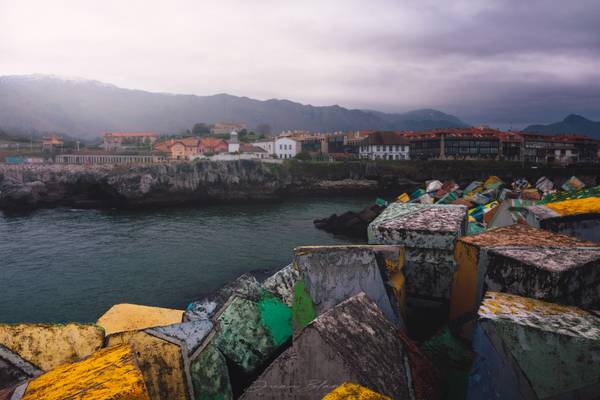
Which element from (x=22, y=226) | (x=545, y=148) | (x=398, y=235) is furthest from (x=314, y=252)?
(x=545, y=148)

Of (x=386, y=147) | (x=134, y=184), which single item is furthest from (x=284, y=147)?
(x=134, y=184)

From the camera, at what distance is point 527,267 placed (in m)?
2.83

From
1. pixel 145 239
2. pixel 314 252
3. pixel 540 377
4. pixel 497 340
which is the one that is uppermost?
pixel 314 252

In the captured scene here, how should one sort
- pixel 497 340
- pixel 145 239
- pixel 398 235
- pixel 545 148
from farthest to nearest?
pixel 545 148 < pixel 145 239 < pixel 398 235 < pixel 497 340

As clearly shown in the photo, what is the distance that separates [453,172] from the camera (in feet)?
208

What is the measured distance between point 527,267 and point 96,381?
317 cm

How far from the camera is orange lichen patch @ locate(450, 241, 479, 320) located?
3.55 metres

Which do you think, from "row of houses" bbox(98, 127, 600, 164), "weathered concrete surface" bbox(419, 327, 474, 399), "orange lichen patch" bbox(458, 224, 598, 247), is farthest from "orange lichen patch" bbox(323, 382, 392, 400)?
"row of houses" bbox(98, 127, 600, 164)

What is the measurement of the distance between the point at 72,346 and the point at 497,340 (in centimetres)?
380

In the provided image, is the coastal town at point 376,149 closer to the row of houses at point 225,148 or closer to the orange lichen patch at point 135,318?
the row of houses at point 225,148

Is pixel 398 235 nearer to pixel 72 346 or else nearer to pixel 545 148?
pixel 72 346

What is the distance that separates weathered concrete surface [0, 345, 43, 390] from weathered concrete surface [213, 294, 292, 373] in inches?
65.3

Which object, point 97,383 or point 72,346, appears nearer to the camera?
point 97,383

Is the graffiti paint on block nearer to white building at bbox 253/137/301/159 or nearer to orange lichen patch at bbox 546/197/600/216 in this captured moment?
orange lichen patch at bbox 546/197/600/216
